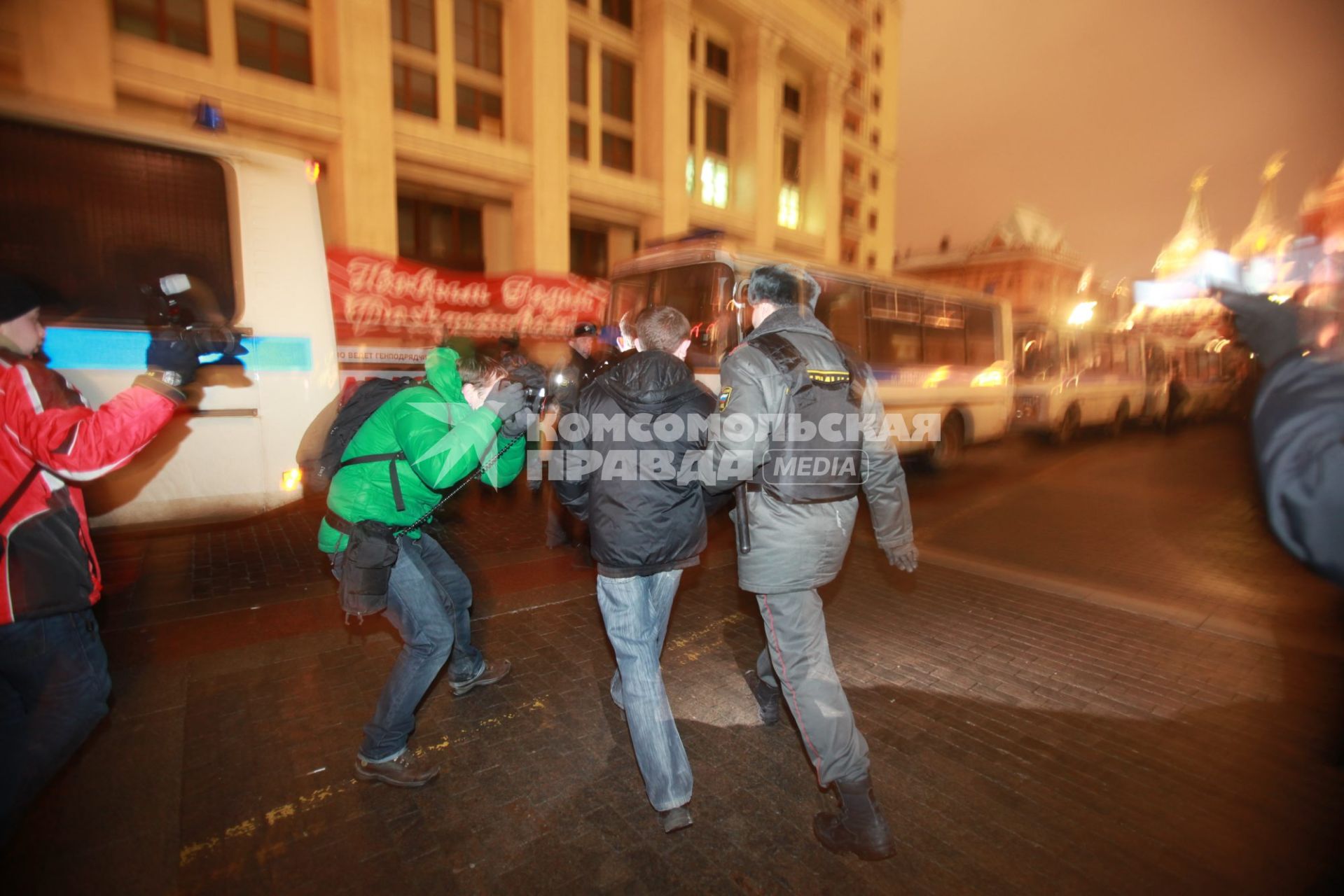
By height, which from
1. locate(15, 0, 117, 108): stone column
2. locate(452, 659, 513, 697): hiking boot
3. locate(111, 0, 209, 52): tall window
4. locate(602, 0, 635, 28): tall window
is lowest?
locate(452, 659, 513, 697): hiking boot

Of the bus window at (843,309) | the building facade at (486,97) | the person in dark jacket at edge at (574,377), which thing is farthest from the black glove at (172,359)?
the building facade at (486,97)

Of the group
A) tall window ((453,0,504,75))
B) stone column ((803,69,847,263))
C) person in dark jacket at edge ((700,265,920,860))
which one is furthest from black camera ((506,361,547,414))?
stone column ((803,69,847,263))

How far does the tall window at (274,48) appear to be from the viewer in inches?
591

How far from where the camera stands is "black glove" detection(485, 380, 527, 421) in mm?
2533

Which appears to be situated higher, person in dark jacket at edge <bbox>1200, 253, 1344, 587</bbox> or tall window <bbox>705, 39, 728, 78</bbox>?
tall window <bbox>705, 39, 728, 78</bbox>

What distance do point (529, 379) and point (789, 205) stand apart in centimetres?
3209

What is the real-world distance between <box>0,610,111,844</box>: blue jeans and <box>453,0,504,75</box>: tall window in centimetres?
2097

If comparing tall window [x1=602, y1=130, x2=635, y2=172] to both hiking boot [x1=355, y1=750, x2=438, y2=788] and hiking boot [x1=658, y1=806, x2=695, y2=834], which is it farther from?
hiking boot [x1=658, y1=806, x2=695, y2=834]

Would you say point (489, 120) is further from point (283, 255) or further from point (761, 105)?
point (283, 255)

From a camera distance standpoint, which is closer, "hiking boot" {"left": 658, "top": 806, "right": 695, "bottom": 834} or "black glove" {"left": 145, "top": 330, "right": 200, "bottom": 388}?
"black glove" {"left": 145, "top": 330, "right": 200, "bottom": 388}

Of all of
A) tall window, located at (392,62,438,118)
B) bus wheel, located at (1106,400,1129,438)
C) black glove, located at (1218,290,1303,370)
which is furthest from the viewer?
bus wheel, located at (1106,400,1129,438)

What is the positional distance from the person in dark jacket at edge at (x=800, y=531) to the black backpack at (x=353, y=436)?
1.27 meters

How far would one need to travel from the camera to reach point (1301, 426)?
1404 millimetres

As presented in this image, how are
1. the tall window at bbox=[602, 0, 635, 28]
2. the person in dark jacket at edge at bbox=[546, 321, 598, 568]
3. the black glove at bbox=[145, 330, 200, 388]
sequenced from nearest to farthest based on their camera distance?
the black glove at bbox=[145, 330, 200, 388], the person in dark jacket at edge at bbox=[546, 321, 598, 568], the tall window at bbox=[602, 0, 635, 28]
